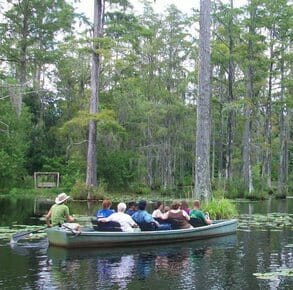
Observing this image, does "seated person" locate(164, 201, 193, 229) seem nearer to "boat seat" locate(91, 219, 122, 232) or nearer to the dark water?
the dark water

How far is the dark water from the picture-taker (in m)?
9.24

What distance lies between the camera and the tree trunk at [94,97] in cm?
3039

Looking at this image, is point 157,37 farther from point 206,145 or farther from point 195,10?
point 206,145

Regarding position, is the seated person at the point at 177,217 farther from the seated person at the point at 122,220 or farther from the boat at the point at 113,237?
the seated person at the point at 122,220

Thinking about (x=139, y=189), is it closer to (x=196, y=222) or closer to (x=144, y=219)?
(x=196, y=222)

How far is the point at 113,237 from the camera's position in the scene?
13.0 metres

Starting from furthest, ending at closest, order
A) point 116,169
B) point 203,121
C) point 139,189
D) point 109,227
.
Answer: point 116,169
point 139,189
point 203,121
point 109,227

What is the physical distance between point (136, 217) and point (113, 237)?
4.37 ft

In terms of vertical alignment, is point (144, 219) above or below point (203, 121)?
below

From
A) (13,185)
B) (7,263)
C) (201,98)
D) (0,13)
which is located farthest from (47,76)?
(7,263)

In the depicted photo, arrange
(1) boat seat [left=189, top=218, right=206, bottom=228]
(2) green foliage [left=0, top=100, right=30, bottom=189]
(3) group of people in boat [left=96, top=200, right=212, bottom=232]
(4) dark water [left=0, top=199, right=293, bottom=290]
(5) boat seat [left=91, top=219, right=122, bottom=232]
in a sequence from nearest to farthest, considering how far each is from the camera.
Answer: (4) dark water [left=0, top=199, right=293, bottom=290] < (5) boat seat [left=91, top=219, right=122, bottom=232] < (3) group of people in boat [left=96, top=200, right=212, bottom=232] < (1) boat seat [left=189, top=218, right=206, bottom=228] < (2) green foliage [left=0, top=100, right=30, bottom=189]

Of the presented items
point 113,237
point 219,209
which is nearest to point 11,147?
point 219,209

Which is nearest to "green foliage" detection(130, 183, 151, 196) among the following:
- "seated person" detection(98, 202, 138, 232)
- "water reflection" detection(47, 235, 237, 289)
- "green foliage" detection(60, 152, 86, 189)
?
"green foliage" detection(60, 152, 86, 189)

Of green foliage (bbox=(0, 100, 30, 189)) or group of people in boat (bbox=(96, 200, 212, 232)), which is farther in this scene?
green foliage (bbox=(0, 100, 30, 189))
